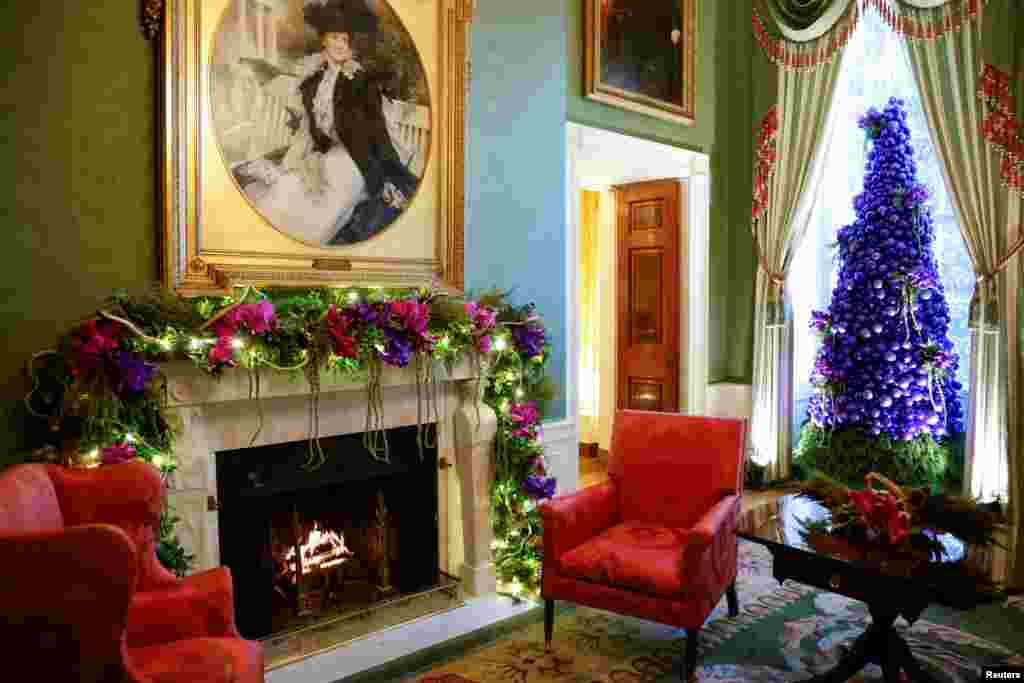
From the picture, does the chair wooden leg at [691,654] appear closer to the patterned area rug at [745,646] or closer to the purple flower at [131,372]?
the patterned area rug at [745,646]

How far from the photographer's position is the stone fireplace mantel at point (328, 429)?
2.71 metres

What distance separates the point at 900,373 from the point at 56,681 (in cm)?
480

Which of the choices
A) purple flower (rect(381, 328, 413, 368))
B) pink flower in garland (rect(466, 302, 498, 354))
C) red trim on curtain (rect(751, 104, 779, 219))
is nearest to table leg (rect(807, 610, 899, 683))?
pink flower in garland (rect(466, 302, 498, 354))

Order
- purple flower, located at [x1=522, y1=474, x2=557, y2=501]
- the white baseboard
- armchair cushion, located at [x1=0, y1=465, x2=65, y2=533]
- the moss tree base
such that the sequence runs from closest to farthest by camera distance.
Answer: armchair cushion, located at [x1=0, y1=465, x2=65, y2=533], purple flower, located at [x1=522, y1=474, x2=557, y2=501], the white baseboard, the moss tree base

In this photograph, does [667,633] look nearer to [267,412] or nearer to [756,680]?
[756,680]

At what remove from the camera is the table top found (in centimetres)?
251

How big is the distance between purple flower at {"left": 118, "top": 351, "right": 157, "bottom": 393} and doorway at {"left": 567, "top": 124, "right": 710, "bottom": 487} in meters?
3.15

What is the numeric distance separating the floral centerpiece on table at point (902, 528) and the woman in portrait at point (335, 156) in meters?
2.24

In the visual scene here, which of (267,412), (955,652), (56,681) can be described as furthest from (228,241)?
(955,652)

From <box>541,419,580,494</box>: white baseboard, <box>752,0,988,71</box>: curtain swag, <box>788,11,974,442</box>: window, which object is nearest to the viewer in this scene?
<box>541,419,580,494</box>: white baseboard

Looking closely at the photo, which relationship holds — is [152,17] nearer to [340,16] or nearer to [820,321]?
[340,16]

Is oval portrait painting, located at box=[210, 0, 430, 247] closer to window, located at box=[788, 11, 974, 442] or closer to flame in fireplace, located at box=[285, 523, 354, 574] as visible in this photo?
flame in fireplace, located at box=[285, 523, 354, 574]

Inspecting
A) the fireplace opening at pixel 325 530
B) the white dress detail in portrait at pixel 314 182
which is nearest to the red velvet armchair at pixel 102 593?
the fireplace opening at pixel 325 530

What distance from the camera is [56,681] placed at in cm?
162
